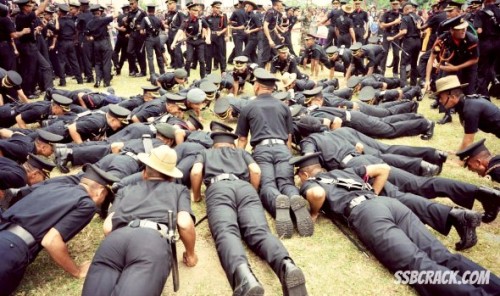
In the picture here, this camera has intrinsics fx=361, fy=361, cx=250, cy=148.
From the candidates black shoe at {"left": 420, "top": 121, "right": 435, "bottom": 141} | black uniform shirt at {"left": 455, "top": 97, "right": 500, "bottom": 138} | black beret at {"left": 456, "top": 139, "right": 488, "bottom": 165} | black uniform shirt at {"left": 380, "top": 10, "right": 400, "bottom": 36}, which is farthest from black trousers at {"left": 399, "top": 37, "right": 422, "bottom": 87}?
black beret at {"left": 456, "top": 139, "right": 488, "bottom": 165}

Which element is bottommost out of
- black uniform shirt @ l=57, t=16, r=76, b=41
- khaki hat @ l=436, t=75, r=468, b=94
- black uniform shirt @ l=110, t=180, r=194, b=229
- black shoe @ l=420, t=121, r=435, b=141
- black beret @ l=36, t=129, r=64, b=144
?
black shoe @ l=420, t=121, r=435, b=141

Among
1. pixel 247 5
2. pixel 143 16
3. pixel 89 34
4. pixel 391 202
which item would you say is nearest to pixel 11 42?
pixel 89 34

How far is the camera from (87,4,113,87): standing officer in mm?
10227

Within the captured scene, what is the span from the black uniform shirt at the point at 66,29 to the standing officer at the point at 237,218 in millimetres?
7963

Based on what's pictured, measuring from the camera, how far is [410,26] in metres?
9.89

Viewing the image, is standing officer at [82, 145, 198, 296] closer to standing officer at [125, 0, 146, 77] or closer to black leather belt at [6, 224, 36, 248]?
black leather belt at [6, 224, 36, 248]

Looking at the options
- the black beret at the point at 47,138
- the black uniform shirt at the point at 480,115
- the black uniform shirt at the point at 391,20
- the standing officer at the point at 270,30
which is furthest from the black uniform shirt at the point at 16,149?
the black uniform shirt at the point at 391,20

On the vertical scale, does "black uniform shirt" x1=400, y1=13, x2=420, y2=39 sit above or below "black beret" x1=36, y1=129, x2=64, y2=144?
above

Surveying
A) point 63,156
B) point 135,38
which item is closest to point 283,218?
point 63,156

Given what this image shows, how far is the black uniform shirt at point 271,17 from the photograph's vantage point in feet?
38.0

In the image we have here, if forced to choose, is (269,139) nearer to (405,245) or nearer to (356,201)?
(356,201)

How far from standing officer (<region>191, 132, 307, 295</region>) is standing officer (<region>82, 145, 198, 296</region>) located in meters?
0.37

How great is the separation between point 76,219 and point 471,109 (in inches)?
201

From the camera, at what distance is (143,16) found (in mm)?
10805
